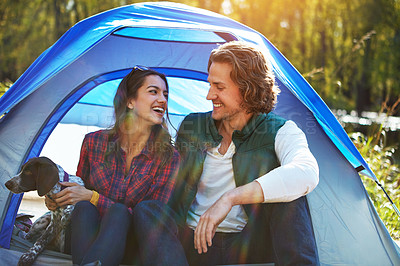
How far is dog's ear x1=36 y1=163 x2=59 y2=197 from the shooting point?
2275 mm

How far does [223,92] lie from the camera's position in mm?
2291

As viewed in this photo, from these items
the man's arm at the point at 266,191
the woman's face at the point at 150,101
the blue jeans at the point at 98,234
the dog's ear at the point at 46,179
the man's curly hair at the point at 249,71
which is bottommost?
the blue jeans at the point at 98,234

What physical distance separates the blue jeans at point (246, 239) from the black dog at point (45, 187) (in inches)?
21.8

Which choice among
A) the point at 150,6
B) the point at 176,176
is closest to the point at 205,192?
the point at 176,176

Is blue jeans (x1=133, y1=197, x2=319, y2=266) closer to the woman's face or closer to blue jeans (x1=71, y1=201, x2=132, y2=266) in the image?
blue jeans (x1=71, y1=201, x2=132, y2=266)

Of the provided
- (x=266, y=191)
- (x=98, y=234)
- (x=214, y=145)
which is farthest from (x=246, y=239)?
(x=98, y=234)

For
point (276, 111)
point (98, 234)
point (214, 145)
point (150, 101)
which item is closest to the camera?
point (98, 234)

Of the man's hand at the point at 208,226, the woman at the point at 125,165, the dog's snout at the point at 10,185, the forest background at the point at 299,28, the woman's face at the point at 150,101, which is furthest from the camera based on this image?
the forest background at the point at 299,28

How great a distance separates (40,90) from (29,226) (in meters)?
0.87

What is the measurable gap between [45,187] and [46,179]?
41 millimetres

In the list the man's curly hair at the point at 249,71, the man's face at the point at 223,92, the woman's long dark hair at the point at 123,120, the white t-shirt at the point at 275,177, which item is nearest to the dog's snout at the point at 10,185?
the woman's long dark hair at the point at 123,120

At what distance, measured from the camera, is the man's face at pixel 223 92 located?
2271mm

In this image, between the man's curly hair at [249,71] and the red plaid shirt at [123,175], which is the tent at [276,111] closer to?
the man's curly hair at [249,71]

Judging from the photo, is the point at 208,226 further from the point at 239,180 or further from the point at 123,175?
the point at 123,175
